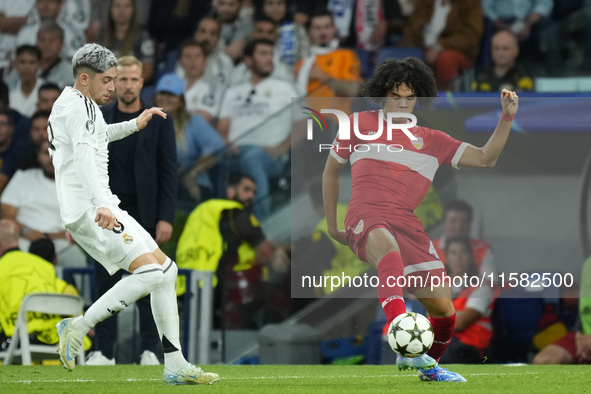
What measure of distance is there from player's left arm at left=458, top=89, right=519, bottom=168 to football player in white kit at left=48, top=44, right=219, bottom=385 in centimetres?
209

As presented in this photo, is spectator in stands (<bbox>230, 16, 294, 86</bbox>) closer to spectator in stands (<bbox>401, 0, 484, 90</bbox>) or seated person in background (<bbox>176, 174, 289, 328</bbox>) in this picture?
spectator in stands (<bbox>401, 0, 484, 90</bbox>)

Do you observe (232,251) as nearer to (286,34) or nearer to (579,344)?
(286,34)

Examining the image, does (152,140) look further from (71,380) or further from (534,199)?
(534,199)

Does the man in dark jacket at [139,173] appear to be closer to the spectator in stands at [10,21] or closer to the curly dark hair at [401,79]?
the curly dark hair at [401,79]

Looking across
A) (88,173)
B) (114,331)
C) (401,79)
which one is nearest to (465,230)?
(401,79)

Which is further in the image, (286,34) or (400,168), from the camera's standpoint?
(286,34)

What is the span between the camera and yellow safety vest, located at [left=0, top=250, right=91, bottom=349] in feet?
22.3

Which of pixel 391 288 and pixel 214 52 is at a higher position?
pixel 214 52

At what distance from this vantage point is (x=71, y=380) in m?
4.84

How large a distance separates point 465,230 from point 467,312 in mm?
630

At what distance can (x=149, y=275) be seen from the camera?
436cm

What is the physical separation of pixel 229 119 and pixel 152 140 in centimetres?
281

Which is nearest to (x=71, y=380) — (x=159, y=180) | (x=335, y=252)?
(x=159, y=180)

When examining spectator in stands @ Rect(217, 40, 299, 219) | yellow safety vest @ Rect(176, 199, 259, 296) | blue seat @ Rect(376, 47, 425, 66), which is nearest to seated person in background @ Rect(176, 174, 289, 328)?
yellow safety vest @ Rect(176, 199, 259, 296)
